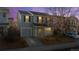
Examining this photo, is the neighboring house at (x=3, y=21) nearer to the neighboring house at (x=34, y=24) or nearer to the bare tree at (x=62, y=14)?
the neighboring house at (x=34, y=24)

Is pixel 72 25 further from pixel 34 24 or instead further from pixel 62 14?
pixel 34 24

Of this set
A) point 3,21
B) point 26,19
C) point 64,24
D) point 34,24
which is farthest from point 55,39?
point 3,21

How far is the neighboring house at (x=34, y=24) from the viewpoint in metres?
1.80

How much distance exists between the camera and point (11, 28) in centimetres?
182

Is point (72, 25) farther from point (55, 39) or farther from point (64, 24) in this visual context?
point (55, 39)

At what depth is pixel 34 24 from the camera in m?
1.82

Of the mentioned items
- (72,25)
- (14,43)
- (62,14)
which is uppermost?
(62,14)

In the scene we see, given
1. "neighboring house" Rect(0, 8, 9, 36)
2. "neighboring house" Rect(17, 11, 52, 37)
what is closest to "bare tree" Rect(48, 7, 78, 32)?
"neighboring house" Rect(17, 11, 52, 37)

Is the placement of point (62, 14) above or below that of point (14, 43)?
above

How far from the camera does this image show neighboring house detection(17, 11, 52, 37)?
1.80 m

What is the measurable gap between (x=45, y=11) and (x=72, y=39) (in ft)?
2.02
